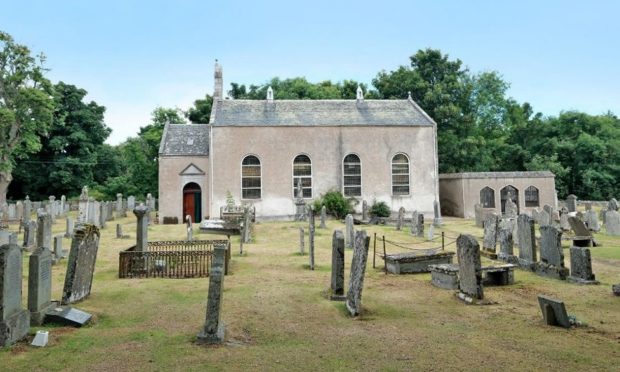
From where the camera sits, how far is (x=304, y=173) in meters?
29.3

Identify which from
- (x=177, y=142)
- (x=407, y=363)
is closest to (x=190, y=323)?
(x=407, y=363)

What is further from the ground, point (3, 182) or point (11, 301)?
point (3, 182)

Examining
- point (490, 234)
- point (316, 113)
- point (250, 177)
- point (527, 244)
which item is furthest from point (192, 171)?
point (527, 244)

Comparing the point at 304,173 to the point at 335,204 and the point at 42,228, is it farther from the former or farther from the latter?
the point at 42,228

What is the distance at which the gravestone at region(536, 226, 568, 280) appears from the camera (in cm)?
1106

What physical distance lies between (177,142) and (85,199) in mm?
10039

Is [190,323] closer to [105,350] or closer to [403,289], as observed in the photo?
[105,350]

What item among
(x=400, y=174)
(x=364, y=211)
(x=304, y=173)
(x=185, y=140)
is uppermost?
(x=185, y=140)

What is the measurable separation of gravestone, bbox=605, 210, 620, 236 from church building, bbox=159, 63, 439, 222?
11114mm

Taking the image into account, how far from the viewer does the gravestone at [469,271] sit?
8.72m

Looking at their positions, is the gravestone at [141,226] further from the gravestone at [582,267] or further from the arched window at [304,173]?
the arched window at [304,173]

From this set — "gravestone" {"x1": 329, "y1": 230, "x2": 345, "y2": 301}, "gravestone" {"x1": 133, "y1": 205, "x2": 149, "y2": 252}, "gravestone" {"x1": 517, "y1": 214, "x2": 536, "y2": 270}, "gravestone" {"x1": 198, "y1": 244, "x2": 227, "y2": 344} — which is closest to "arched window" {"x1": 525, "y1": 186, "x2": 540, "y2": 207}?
"gravestone" {"x1": 517, "y1": 214, "x2": 536, "y2": 270}

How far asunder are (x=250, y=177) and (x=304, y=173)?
3.68m

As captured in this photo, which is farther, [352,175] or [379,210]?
[352,175]
